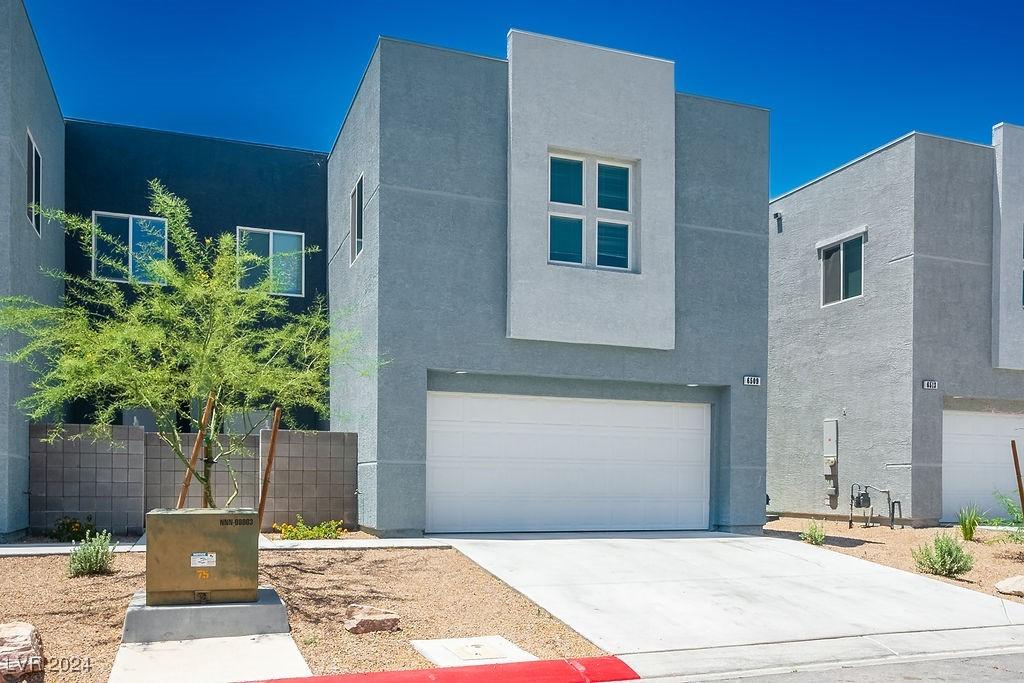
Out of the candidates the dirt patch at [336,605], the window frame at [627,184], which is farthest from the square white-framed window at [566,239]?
the dirt patch at [336,605]

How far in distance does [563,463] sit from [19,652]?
9.73 meters

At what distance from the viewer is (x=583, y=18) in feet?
51.9

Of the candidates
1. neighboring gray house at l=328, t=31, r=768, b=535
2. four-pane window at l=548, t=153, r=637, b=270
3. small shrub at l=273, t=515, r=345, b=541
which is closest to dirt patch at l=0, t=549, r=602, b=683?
small shrub at l=273, t=515, r=345, b=541

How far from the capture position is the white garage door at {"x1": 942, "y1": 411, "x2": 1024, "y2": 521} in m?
19.2

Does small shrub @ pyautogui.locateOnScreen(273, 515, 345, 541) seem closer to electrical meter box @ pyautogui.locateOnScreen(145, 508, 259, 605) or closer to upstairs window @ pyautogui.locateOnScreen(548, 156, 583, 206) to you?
electrical meter box @ pyautogui.locateOnScreen(145, 508, 259, 605)

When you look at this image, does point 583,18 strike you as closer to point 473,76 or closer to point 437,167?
point 473,76

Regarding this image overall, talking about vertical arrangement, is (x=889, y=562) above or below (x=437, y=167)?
below

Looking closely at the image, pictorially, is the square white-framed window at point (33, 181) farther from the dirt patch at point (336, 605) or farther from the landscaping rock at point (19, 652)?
the landscaping rock at point (19, 652)

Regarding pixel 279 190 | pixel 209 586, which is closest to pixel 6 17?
pixel 279 190

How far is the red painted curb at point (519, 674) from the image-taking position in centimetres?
736

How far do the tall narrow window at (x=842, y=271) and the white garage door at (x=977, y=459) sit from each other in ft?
10.9

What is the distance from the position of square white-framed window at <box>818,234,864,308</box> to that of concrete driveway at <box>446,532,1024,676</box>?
25.9 ft

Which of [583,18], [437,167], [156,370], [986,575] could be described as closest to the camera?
[156,370]

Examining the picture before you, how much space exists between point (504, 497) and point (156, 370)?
21.5 feet
